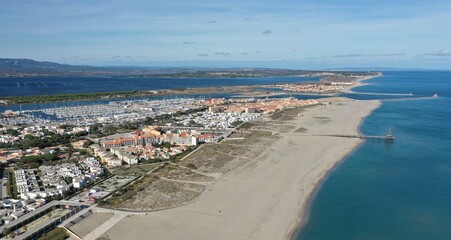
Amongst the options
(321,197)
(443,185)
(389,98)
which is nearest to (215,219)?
(321,197)

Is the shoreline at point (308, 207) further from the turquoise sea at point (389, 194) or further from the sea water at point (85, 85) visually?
the sea water at point (85, 85)

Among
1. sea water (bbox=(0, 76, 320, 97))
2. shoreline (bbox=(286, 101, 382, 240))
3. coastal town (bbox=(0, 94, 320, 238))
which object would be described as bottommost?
shoreline (bbox=(286, 101, 382, 240))

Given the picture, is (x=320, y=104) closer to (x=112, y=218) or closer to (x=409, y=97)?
(x=409, y=97)

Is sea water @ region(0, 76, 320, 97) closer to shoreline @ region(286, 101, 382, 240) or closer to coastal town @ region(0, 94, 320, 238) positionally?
coastal town @ region(0, 94, 320, 238)

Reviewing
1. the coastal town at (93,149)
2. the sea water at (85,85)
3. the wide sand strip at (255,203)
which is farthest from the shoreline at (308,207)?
the sea water at (85,85)

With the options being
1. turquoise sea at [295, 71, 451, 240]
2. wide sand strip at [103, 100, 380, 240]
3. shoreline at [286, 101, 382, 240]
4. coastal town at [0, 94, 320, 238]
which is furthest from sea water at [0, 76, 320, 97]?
turquoise sea at [295, 71, 451, 240]
